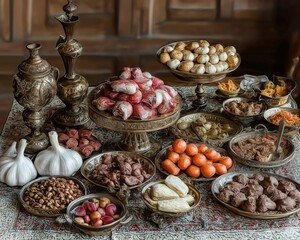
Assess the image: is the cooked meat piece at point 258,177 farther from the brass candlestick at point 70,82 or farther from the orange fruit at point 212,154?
the brass candlestick at point 70,82

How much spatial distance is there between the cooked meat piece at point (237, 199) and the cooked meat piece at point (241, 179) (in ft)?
0.31

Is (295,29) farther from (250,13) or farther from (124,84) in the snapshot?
(124,84)

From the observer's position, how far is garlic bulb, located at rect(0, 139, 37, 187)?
212 cm

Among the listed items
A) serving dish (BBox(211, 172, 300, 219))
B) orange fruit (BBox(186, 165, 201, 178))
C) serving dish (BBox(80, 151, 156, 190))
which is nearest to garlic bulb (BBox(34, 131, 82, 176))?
serving dish (BBox(80, 151, 156, 190))

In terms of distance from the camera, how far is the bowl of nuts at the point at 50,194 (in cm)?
198

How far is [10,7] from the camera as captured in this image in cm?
359

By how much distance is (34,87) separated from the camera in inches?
88.7

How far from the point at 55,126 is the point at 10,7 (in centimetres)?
131

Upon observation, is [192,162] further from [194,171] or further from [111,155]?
[111,155]

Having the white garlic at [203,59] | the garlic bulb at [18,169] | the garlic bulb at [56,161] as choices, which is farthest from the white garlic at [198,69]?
the garlic bulb at [18,169]

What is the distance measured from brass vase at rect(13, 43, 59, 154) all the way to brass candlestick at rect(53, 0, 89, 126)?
0.12m

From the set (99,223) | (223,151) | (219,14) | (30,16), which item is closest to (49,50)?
(30,16)

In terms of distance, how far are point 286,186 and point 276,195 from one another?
8 centimetres

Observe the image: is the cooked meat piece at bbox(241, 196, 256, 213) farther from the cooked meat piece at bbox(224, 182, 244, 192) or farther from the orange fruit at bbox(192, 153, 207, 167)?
the orange fruit at bbox(192, 153, 207, 167)
